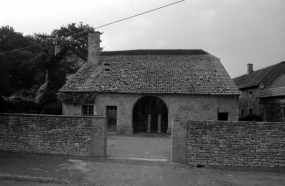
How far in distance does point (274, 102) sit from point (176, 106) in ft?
36.5

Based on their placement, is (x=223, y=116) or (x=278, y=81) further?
(x=278, y=81)

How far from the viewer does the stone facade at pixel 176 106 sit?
53.8 ft

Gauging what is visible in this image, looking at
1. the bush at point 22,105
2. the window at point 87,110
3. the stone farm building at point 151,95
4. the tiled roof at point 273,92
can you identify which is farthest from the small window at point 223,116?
the bush at point 22,105

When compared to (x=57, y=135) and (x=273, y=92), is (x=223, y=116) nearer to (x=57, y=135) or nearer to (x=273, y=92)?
(x=273, y=92)

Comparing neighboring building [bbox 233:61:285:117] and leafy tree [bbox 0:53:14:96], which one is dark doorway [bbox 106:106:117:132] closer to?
leafy tree [bbox 0:53:14:96]

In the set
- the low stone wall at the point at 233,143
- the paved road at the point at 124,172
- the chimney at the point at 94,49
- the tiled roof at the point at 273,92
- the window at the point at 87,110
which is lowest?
the paved road at the point at 124,172

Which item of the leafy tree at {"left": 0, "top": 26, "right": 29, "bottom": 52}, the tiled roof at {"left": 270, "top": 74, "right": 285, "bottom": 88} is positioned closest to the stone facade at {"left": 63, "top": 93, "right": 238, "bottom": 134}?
the tiled roof at {"left": 270, "top": 74, "right": 285, "bottom": 88}

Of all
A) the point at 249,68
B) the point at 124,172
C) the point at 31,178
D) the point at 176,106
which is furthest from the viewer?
the point at 249,68

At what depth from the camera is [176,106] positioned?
658 inches

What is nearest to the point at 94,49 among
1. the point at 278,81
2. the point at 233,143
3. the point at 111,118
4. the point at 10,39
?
the point at 111,118

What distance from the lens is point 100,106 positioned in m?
17.2

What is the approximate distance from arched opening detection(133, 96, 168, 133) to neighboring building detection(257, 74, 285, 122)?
1116 cm

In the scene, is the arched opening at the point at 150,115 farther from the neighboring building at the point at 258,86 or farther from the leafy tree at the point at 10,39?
the leafy tree at the point at 10,39

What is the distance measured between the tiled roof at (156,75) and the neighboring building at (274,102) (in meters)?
6.07
